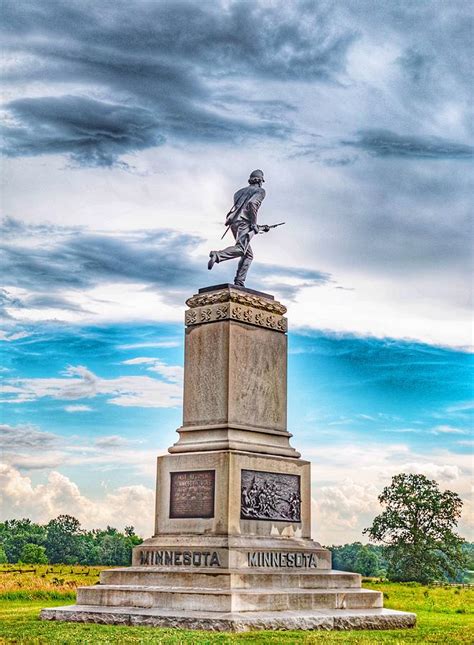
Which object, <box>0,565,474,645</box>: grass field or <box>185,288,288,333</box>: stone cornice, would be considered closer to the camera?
<box>0,565,474,645</box>: grass field

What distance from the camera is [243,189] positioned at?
21.6m

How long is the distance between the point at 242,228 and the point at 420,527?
26.5 m

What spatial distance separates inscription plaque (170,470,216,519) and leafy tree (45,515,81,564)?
82.3 ft

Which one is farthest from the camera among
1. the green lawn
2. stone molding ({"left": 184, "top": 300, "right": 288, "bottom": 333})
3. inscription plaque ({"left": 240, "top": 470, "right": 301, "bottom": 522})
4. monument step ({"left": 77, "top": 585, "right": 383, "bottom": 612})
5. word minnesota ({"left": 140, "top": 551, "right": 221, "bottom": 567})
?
stone molding ({"left": 184, "top": 300, "right": 288, "bottom": 333})

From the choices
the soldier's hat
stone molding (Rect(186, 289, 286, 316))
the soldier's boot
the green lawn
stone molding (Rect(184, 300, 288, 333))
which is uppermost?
the soldier's hat

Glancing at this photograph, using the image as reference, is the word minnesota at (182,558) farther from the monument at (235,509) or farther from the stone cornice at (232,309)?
the stone cornice at (232,309)

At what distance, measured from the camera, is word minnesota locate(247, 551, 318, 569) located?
17881mm

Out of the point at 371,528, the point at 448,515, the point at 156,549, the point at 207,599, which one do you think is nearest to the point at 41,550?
the point at 371,528

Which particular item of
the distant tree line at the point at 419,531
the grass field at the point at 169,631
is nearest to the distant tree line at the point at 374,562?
the distant tree line at the point at 419,531

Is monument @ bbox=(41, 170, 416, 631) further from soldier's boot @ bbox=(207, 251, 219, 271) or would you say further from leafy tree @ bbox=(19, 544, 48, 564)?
leafy tree @ bbox=(19, 544, 48, 564)

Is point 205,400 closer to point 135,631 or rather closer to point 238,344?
point 238,344

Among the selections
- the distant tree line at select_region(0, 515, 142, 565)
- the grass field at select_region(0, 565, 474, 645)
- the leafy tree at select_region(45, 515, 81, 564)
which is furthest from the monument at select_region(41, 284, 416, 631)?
the leafy tree at select_region(45, 515, 81, 564)

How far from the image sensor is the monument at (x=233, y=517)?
654 inches

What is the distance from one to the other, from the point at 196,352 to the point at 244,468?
9.08ft
